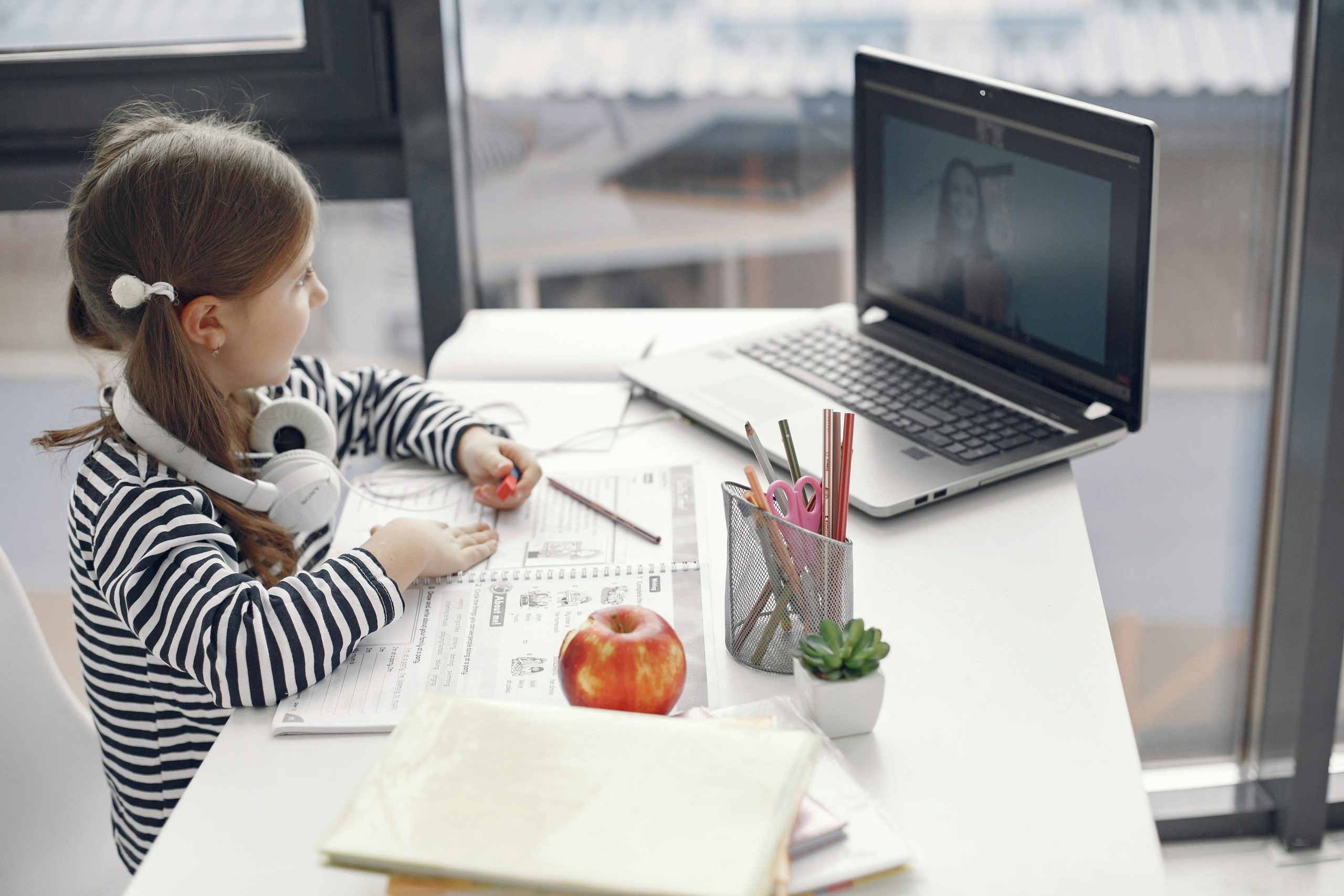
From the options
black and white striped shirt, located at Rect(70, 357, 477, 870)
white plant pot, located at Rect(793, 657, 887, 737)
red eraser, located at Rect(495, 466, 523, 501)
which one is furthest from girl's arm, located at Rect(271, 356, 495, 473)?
white plant pot, located at Rect(793, 657, 887, 737)

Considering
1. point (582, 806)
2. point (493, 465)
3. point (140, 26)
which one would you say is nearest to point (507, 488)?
point (493, 465)

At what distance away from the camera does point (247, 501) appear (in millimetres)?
969

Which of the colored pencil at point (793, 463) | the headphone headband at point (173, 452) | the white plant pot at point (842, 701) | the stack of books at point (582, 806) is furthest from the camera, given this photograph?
the headphone headband at point (173, 452)

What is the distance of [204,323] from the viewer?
1.00 metres

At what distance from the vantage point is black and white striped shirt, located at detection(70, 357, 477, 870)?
0.83 m

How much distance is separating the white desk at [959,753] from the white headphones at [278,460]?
0.22m

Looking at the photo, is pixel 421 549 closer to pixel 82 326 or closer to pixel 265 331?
pixel 265 331

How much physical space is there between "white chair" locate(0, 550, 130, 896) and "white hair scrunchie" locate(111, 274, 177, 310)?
28 cm

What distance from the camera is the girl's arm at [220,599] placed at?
0.82 metres

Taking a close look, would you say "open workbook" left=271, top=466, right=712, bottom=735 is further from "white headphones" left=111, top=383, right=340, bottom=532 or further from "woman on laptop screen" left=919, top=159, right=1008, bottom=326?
"woman on laptop screen" left=919, top=159, right=1008, bottom=326

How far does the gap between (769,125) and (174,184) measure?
95cm

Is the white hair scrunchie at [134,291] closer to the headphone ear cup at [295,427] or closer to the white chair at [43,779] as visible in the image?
the headphone ear cup at [295,427]

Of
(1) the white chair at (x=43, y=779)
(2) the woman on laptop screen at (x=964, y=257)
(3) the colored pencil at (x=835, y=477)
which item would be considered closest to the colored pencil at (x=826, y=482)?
(3) the colored pencil at (x=835, y=477)

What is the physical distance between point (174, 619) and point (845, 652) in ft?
1.58
